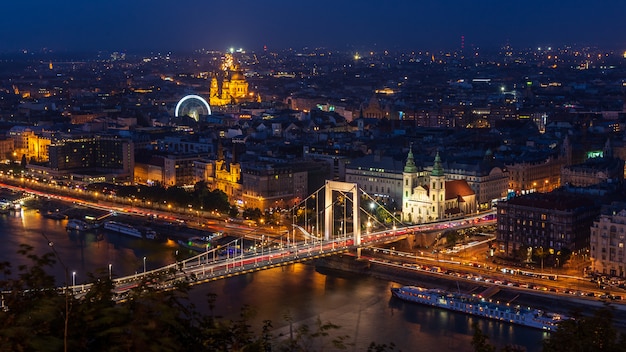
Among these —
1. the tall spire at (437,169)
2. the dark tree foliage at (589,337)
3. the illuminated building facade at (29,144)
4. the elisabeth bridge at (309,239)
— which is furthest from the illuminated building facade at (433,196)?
the dark tree foliage at (589,337)

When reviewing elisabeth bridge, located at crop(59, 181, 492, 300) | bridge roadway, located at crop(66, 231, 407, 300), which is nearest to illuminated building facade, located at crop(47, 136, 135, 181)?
elisabeth bridge, located at crop(59, 181, 492, 300)

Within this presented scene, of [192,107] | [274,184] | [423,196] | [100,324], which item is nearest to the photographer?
[100,324]

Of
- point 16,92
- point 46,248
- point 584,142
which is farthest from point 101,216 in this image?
point 16,92

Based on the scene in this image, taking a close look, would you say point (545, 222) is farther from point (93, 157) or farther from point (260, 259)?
point (93, 157)

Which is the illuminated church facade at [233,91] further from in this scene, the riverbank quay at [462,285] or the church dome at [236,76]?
the riverbank quay at [462,285]

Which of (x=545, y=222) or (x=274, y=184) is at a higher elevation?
(x=274, y=184)

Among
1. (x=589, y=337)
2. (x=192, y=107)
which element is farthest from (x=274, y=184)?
(x=192, y=107)

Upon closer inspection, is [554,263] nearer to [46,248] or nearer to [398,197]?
[398,197]
